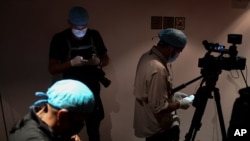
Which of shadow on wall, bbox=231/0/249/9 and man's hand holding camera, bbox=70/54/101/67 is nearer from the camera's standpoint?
man's hand holding camera, bbox=70/54/101/67

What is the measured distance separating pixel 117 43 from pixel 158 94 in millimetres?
1105

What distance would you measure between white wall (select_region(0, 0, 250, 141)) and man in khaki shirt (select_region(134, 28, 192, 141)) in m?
0.88

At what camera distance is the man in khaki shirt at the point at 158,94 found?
181cm

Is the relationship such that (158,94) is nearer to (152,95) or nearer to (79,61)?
(152,95)

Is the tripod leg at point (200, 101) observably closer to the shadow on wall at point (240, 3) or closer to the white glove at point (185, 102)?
the white glove at point (185, 102)

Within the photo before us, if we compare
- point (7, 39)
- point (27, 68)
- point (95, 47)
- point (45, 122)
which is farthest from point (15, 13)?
point (45, 122)

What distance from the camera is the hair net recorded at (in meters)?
1.12

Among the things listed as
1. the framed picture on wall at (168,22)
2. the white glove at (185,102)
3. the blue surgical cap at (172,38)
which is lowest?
the white glove at (185,102)

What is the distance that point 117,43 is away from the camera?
2795 mm

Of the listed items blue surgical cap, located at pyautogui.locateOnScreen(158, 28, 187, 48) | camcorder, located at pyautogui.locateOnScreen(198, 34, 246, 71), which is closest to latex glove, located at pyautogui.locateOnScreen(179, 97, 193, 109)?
camcorder, located at pyautogui.locateOnScreen(198, 34, 246, 71)

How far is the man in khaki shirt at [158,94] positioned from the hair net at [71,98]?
0.70 meters

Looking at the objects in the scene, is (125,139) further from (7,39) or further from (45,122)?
(45,122)

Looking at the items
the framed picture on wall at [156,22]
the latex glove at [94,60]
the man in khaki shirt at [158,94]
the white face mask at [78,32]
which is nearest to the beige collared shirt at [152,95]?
the man in khaki shirt at [158,94]

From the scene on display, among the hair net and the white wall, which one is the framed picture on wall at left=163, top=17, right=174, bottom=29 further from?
the hair net
